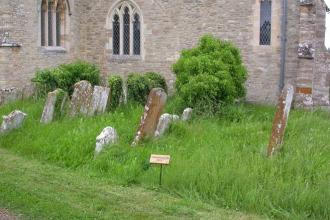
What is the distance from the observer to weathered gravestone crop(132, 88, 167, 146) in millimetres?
11305

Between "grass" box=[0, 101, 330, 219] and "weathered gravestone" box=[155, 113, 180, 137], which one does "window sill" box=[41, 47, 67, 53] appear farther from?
"weathered gravestone" box=[155, 113, 180, 137]

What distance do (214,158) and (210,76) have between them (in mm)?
4720

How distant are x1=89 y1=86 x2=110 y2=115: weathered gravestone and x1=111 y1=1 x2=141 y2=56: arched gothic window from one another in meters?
6.56

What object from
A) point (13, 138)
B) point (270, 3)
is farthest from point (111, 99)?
point (270, 3)

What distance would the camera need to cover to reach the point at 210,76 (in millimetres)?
14180

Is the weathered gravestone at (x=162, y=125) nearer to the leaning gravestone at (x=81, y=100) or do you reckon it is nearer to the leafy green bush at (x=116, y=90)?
the leaning gravestone at (x=81, y=100)

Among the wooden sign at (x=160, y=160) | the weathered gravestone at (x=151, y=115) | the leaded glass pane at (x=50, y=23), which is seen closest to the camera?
the wooden sign at (x=160, y=160)

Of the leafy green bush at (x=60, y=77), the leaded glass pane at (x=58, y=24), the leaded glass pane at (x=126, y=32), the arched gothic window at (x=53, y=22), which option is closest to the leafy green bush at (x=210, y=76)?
the leafy green bush at (x=60, y=77)

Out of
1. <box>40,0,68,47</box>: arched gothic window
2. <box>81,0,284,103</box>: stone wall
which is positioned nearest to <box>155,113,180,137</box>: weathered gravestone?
<box>81,0,284,103</box>: stone wall

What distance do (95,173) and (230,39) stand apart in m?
9.52

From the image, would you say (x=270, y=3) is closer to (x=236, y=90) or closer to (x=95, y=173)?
(x=236, y=90)

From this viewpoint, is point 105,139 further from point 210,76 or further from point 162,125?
point 210,76

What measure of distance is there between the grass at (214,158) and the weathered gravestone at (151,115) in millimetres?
269

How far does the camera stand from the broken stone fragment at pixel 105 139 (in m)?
10.9
